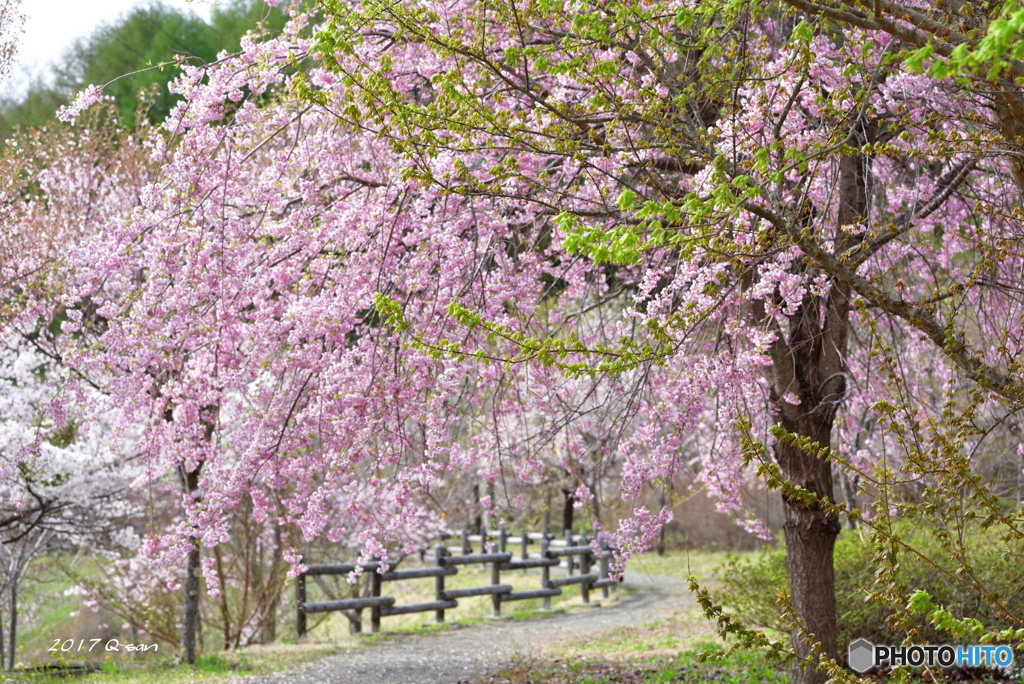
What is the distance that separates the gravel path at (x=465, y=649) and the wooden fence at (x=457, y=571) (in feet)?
1.71

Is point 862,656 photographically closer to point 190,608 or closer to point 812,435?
point 812,435

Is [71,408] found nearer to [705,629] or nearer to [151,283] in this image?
[151,283]

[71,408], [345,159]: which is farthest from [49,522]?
[345,159]

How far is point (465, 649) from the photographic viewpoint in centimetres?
971

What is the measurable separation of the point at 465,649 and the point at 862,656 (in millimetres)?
4281

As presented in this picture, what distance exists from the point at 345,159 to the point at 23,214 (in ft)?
17.1

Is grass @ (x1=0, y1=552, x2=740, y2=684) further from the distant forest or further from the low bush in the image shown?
the distant forest

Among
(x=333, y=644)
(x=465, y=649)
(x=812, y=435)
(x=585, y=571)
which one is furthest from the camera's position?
(x=585, y=571)

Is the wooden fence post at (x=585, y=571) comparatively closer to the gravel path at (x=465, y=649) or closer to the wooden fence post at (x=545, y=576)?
the gravel path at (x=465, y=649)

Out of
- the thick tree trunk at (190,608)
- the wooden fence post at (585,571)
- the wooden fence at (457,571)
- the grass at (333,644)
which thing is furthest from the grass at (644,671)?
the wooden fence post at (585,571)

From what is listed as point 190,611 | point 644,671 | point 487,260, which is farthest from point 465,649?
point 487,260

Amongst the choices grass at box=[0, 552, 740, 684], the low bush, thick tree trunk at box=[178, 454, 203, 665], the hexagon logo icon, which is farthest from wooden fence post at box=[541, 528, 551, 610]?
the hexagon logo icon

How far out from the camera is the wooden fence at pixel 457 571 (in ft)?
36.4

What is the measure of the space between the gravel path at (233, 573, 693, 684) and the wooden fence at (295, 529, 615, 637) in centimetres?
52
